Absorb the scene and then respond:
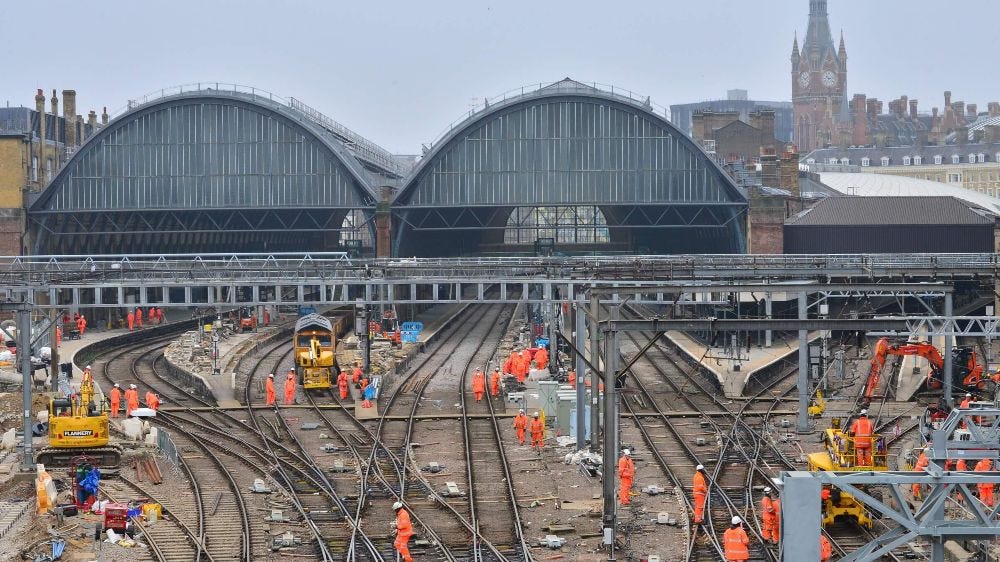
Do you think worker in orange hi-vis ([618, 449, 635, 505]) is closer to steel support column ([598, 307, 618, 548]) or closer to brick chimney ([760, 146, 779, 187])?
steel support column ([598, 307, 618, 548])

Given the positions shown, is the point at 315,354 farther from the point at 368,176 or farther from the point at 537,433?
the point at 368,176

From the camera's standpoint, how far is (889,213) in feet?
208

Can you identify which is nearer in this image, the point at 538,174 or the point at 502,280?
the point at 502,280

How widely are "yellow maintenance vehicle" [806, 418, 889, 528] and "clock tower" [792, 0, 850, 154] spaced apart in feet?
507

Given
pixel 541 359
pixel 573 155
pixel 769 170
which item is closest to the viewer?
pixel 541 359

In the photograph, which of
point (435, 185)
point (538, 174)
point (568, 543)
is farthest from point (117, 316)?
point (568, 543)

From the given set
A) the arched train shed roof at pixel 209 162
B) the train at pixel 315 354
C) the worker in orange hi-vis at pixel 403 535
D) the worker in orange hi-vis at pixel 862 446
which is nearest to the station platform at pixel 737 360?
the train at pixel 315 354

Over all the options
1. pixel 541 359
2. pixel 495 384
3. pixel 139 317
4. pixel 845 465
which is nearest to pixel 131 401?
pixel 495 384

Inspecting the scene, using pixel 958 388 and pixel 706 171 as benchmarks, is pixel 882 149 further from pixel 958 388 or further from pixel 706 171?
pixel 958 388

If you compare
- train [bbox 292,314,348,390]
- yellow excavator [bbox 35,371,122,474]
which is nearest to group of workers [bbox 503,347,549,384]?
train [bbox 292,314,348,390]

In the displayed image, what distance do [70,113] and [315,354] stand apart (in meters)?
46.2

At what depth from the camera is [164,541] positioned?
931 inches

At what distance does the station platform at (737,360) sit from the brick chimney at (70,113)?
142ft

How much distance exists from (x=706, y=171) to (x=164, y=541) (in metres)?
44.7
